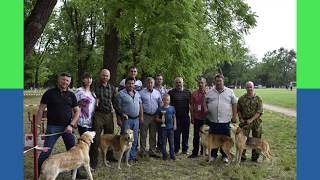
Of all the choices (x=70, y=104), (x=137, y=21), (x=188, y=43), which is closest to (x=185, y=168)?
(x=70, y=104)

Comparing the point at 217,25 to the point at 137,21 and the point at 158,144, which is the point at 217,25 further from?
the point at 158,144

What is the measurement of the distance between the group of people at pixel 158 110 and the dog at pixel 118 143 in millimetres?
169

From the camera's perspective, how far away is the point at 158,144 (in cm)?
977

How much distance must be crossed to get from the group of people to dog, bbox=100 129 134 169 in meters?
0.17

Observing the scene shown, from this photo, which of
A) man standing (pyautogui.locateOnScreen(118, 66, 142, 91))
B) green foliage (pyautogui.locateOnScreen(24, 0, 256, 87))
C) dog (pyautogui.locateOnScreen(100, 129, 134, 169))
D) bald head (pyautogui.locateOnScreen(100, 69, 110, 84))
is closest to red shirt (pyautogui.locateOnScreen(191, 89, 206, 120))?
man standing (pyautogui.locateOnScreen(118, 66, 142, 91))

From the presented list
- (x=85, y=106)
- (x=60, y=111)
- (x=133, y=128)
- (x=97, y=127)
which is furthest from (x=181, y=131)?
(x=60, y=111)

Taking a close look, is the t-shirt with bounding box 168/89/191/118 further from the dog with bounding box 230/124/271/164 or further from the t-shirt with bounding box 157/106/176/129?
the dog with bounding box 230/124/271/164

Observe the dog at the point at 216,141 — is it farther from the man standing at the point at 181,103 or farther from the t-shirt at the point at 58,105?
the t-shirt at the point at 58,105

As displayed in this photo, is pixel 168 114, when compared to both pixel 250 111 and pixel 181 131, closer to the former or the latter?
pixel 181 131

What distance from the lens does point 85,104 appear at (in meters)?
7.47

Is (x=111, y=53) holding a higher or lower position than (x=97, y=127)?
higher

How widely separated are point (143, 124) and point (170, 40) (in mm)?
3825

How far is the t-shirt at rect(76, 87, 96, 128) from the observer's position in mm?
7457

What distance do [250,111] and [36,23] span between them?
180 inches
